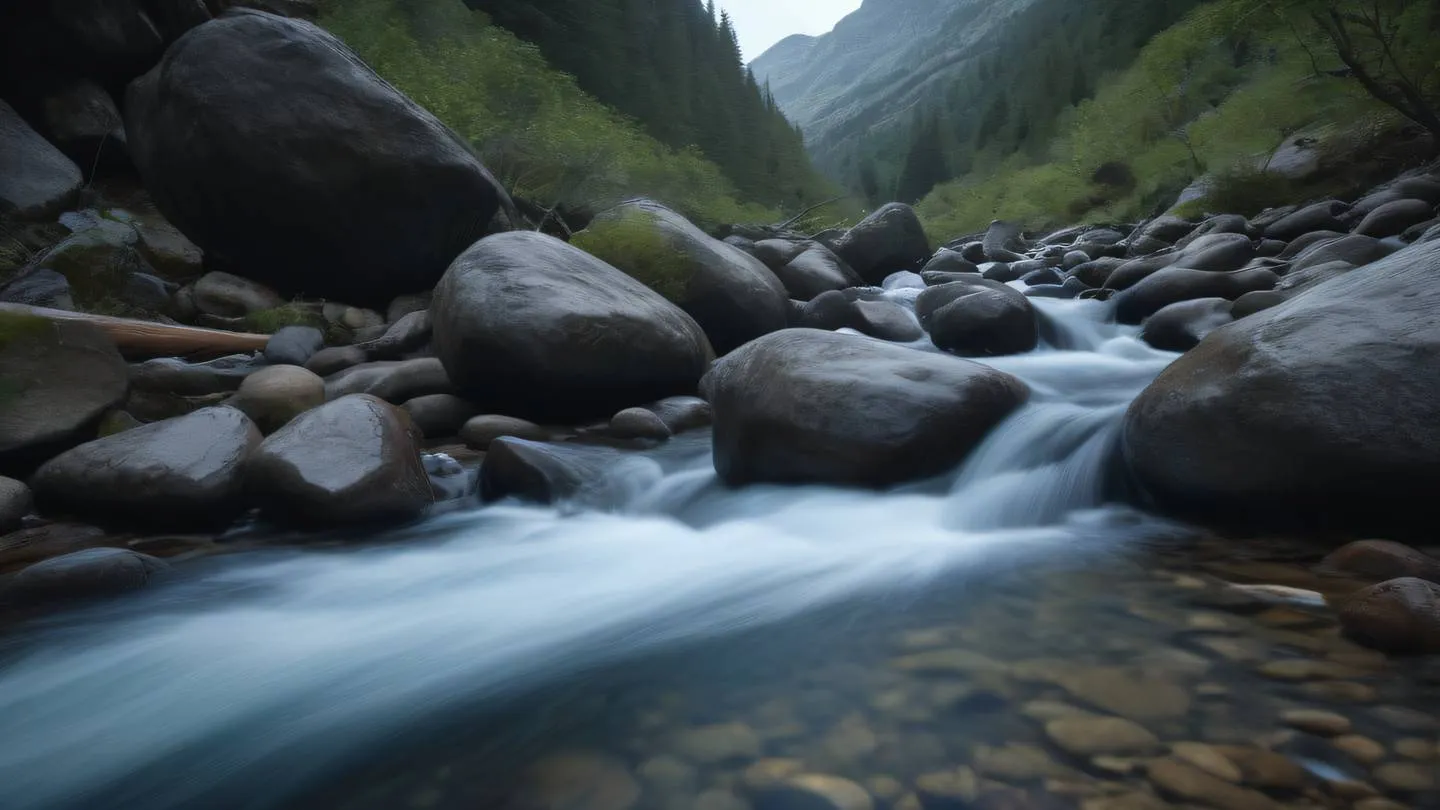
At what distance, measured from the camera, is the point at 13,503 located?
3697mm

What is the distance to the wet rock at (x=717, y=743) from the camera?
1.75 m

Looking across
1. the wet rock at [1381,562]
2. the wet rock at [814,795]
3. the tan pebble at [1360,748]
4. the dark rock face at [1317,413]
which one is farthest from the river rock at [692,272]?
the tan pebble at [1360,748]

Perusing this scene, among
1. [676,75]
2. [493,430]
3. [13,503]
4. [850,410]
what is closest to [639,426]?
[493,430]

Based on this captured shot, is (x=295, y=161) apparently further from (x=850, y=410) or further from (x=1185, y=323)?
(x=1185, y=323)

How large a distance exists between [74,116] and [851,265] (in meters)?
10.8

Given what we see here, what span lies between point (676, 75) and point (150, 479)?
1421 inches

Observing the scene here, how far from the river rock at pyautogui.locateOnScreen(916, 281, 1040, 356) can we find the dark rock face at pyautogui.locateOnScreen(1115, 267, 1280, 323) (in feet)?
4.29

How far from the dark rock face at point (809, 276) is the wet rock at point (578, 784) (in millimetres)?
8492

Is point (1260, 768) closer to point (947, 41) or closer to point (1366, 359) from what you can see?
point (1366, 359)

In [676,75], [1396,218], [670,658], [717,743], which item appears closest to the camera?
[717,743]

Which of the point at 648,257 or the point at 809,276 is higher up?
the point at 809,276

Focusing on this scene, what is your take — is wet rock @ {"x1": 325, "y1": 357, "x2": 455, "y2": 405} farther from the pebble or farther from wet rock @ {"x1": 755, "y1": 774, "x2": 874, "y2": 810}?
the pebble

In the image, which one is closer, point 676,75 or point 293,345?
point 293,345

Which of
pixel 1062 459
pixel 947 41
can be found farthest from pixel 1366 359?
pixel 947 41
